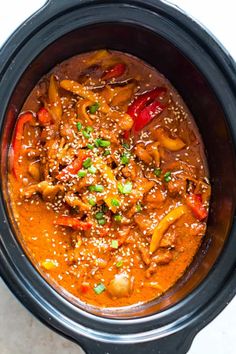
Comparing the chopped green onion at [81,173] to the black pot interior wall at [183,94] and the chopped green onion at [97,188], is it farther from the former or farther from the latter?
the black pot interior wall at [183,94]

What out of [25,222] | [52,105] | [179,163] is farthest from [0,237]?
[179,163]

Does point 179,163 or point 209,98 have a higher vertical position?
point 209,98

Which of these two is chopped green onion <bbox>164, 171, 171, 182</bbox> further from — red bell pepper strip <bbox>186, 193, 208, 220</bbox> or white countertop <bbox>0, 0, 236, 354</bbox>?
white countertop <bbox>0, 0, 236, 354</bbox>

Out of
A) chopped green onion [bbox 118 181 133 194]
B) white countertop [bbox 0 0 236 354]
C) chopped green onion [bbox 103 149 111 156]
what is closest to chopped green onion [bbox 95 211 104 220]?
chopped green onion [bbox 118 181 133 194]

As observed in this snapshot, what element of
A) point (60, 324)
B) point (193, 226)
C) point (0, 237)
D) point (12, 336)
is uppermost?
point (193, 226)

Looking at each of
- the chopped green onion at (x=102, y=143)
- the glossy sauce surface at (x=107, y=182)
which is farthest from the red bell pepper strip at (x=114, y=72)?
the chopped green onion at (x=102, y=143)

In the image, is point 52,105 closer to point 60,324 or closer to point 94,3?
point 94,3
